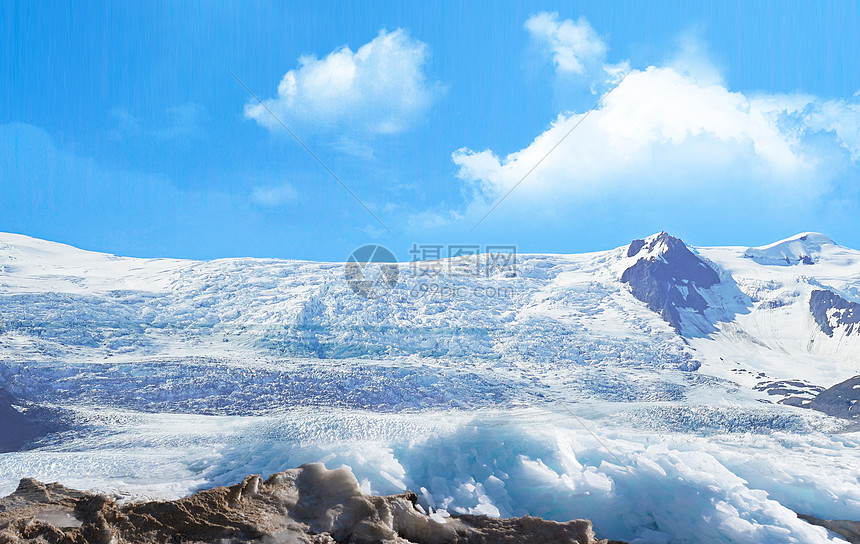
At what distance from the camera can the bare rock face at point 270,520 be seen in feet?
19.3

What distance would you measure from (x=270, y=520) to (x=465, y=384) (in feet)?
65.1

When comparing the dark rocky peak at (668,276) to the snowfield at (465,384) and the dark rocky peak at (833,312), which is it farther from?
the dark rocky peak at (833,312)

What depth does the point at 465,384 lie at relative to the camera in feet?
84.3

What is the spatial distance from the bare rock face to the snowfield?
3.47 metres

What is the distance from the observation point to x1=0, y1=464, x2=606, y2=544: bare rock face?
589 centimetres

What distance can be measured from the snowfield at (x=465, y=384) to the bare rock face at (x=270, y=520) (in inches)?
136

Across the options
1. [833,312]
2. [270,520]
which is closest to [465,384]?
[270,520]

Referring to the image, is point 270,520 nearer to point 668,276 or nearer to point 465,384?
point 465,384

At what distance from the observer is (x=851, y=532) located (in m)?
11.1

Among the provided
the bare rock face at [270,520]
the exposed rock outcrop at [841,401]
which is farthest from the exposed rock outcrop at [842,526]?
the exposed rock outcrop at [841,401]

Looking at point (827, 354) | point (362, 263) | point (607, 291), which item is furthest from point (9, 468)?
point (827, 354)

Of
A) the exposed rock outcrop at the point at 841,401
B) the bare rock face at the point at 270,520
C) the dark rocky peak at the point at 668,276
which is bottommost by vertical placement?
the exposed rock outcrop at the point at 841,401

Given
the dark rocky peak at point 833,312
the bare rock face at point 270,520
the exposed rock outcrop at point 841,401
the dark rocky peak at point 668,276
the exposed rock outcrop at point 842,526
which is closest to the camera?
the bare rock face at point 270,520

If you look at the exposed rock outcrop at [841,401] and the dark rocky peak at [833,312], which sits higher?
the dark rocky peak at [833,312]
